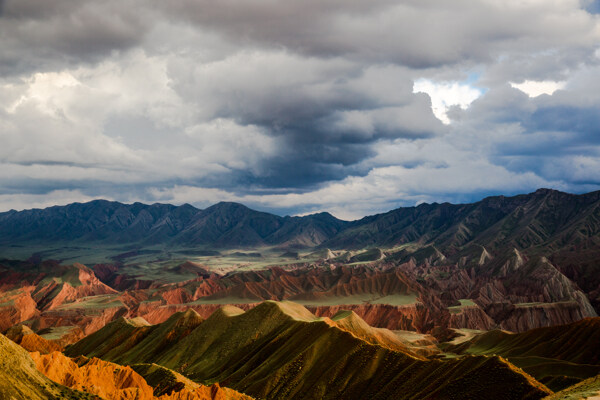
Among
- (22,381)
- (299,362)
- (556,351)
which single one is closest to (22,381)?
(22,381)

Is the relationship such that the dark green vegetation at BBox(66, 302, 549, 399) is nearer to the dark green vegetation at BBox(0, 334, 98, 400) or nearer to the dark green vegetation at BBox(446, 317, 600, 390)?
→ the dark green vegetation at BBox(446, 317, 600, 390)

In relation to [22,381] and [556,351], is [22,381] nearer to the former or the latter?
[22,381]

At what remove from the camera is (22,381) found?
51.3m

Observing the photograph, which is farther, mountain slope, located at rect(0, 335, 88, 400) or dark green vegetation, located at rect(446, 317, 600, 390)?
dark green vegetation, located at rect(446, 317, 600, 390)

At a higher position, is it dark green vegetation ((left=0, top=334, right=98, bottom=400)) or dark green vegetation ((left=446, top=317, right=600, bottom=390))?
dark green vegetation ((left=0, top=334, right=98, bottom=400))

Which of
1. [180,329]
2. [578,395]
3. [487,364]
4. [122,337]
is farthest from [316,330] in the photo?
[122,337]

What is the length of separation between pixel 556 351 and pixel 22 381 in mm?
107162

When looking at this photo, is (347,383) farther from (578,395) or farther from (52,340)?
(52,340)

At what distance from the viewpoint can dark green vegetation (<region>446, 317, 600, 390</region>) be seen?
87375mm

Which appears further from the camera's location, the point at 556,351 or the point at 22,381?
the point at 556,351

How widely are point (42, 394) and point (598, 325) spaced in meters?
109

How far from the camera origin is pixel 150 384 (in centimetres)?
8181

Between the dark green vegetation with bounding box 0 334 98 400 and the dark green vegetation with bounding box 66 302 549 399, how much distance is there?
42.0 meters

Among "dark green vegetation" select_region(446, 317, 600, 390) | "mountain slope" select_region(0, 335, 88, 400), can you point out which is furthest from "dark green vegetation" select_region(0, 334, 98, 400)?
"dark green vegetation" select_region(446, 317, 600, 390)
